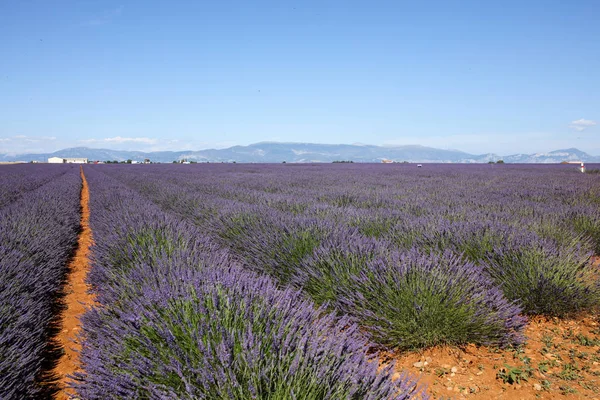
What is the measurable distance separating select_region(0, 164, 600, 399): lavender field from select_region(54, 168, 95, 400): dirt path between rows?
250mm

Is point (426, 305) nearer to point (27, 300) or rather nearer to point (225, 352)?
point (225, 352)

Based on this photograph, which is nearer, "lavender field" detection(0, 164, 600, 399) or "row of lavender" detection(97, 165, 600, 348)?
"lavender field" detection(0, 164, 600, 399)

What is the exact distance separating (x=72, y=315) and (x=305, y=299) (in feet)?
7.13

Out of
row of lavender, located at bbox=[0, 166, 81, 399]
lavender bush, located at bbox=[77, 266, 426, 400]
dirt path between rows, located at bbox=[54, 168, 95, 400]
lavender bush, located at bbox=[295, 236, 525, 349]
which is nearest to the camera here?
lavender bush, located at bbox=[77, 266, 426, 400]

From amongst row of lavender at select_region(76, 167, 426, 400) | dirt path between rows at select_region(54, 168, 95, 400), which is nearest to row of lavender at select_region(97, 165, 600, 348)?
row of lavender at select_region(76, 167, 426, 400)

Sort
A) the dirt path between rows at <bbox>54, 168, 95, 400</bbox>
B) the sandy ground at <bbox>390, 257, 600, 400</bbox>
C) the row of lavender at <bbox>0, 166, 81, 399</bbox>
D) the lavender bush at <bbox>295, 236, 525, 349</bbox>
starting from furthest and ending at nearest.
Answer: the lavender bush at <bbox>295, 236, 525, 349</bbox> < the dirt path between rows at <bbox>54, 168, 95, 400</bbox> < the sandy ground at <bbox>390, 257, 600, 400</bbox> < the row of lavender at <bbox>0, 166, 81, 399</bbox>

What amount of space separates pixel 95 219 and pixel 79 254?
592 millimetres

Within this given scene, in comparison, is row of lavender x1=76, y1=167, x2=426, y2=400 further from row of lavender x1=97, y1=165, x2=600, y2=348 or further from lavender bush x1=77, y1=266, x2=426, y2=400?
row of lavender x1=97, y1=165, x2=600, y2=348

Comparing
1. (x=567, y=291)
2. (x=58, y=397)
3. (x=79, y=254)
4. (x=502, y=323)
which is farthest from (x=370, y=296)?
(x=79, y=254)

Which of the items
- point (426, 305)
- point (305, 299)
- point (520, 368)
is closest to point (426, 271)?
point (426, 305)

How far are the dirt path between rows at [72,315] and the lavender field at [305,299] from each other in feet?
0.82

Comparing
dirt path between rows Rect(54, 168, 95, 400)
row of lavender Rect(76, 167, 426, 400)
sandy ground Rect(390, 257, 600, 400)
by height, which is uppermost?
row of lavender Rect(76, 167, 426, 400)

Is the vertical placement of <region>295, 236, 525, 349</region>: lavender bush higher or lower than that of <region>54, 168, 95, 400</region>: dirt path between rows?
higher

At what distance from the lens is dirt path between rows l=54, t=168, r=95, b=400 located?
7.33 feet
